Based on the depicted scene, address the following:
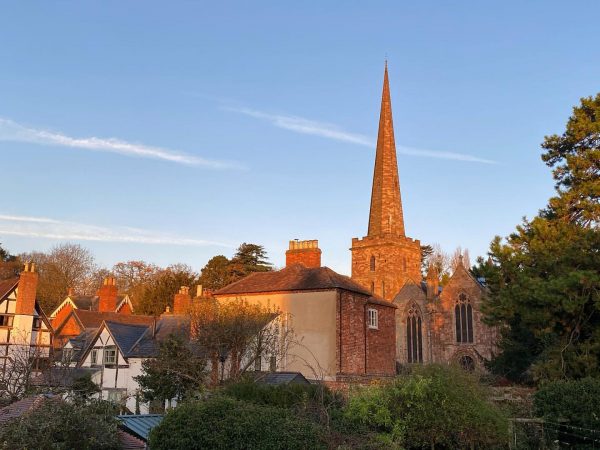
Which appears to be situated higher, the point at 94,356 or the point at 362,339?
the point at 362,339

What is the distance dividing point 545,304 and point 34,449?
15829mm

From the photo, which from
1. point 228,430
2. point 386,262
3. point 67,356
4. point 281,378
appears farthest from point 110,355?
point 386,262

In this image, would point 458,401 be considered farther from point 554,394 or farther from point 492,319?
point 492,319

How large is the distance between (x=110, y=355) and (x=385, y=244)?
111 feet

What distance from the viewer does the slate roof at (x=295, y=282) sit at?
94.4 feet

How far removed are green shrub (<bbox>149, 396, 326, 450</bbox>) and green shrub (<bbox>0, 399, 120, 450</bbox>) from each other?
1.10m

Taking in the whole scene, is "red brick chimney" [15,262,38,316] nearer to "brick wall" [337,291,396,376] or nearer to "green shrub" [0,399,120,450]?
"brick wall" [337,291,396,376]

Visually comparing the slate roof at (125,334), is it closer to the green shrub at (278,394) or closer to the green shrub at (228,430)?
the green shrub at (278,394)

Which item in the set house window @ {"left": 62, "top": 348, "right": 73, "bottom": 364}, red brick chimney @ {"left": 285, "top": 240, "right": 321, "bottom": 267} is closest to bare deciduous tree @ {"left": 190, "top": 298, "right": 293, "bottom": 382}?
red brick chimney @ {"left": 285, "top": 240, "right": 321, "bottom": 267}

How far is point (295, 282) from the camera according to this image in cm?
2984

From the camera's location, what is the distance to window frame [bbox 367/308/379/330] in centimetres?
3085

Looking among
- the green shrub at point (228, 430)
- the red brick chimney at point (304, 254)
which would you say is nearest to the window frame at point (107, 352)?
the red brick chimney at point (304, 254)

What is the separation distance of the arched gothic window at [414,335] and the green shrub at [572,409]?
36.1m

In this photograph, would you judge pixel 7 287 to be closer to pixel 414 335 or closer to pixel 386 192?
pixel 414 335
